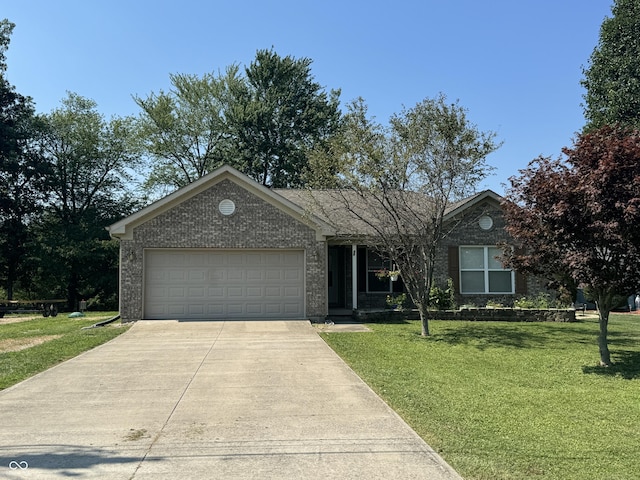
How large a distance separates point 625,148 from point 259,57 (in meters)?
33.7

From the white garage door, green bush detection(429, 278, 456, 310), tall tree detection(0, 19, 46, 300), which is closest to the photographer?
the white garage door

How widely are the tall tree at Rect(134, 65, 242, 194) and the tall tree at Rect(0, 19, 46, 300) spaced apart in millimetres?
7544

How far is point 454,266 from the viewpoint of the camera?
18.5 metres

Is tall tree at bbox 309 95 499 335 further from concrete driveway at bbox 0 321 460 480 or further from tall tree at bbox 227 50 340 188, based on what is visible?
tall tree at bbox 227 50 340 188

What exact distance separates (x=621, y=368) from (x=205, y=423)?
7730 mm

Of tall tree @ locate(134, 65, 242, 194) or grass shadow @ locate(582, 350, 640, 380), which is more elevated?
tall tree @ locate(134, 65, 242, 194)

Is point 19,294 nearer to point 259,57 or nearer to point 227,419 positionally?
point 259,57

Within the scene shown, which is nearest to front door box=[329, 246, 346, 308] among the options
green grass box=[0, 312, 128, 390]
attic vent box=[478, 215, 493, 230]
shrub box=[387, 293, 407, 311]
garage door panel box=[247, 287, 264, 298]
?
shrub box=[387, 293, 407, 311]

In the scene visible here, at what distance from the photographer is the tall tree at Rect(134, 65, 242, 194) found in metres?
36.7

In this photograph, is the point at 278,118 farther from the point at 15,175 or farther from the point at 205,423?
the point at 205,423

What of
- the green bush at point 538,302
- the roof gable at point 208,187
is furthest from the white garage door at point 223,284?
the green bush at point 538,302

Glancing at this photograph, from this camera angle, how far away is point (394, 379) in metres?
8.34

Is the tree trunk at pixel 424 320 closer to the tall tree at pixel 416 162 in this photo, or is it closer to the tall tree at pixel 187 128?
the tall tree at pixel 416 162

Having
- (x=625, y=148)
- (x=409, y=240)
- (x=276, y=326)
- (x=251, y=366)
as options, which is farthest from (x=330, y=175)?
(x=625, y=148)
